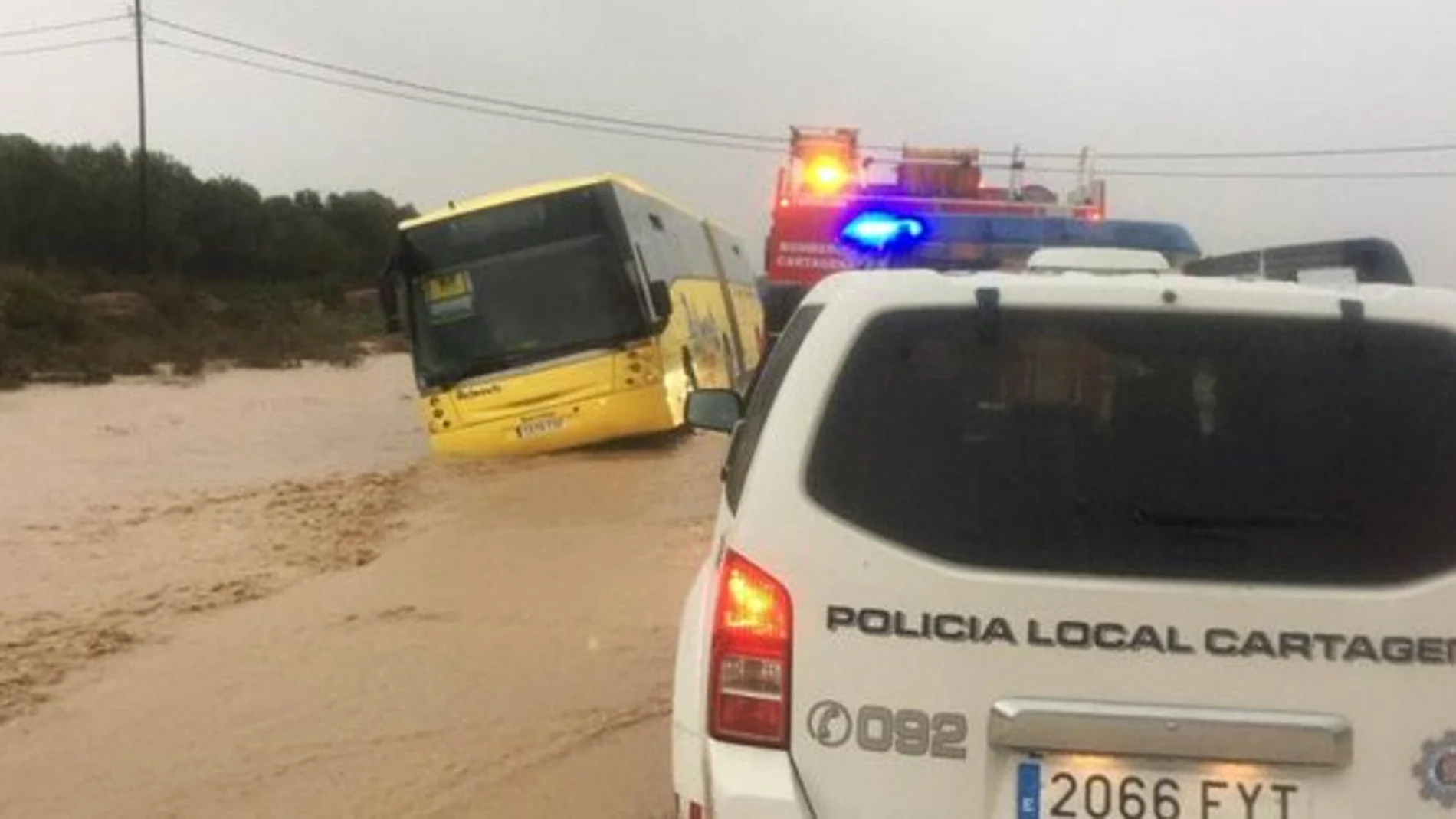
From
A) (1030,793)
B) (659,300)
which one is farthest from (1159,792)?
(659,300)

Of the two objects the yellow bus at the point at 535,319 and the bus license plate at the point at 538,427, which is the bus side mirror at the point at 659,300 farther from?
the bus license plate at the point at 538,427

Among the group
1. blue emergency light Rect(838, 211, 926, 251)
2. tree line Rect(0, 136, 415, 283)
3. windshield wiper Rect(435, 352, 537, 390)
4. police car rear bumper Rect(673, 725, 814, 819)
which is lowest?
police car rear bumper Rect(673, 725, 814, 819)

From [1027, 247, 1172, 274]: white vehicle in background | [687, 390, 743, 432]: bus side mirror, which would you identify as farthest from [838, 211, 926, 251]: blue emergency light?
[1027, 247, 1172, 274]: white vehicle in background

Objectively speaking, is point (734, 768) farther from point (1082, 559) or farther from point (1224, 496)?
point (1224, 496)

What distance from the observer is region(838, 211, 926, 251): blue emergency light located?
8.88 metres

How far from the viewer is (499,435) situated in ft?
58.1

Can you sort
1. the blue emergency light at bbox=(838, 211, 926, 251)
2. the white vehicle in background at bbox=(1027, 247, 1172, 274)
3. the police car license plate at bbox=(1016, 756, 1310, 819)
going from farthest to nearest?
the blue emergency light at bbox=(838, 211, 926, 251), the white vehicle in background at bbox=(1027, 247, 1172, 274), the police car license plate at bbox=(1016, 756, 1310, 819)

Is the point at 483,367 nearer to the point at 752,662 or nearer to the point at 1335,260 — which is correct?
the point at 1335,260

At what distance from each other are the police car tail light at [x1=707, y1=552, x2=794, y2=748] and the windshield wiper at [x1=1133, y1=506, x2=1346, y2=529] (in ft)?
2.18

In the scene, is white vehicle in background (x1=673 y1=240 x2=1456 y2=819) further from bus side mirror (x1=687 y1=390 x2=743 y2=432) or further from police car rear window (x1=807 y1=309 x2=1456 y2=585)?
bus side mirror (x1=687 y1=390 x2=743 y2=432)

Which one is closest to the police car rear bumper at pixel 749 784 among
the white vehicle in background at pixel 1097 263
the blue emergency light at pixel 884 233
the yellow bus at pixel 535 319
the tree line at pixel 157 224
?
the white vehicle in background at pixel 1097 263

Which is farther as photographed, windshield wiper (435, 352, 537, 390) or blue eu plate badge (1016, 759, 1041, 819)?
windshield wiper (435, 352, 537, 390)

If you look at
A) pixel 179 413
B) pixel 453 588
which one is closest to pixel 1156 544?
pixel 453 588

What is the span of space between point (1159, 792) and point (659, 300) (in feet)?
47.8
